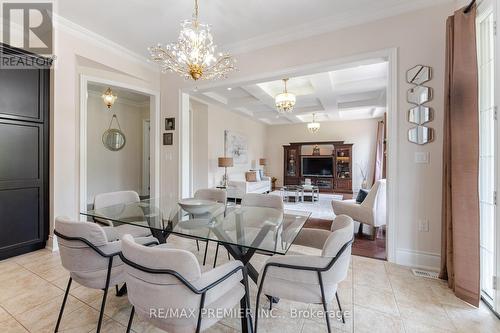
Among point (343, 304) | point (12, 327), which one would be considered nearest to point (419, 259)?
point (343, 304)

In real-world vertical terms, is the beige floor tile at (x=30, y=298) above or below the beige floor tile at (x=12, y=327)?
above

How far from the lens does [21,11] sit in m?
2.52

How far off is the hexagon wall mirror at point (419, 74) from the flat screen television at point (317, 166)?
19.7 ft

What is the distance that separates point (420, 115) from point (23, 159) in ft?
14.9

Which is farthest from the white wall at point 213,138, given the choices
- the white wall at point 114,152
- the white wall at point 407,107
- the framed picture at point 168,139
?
the white wall at point 407,107

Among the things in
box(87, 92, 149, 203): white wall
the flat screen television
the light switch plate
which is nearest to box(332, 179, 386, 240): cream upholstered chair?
the light switch plate

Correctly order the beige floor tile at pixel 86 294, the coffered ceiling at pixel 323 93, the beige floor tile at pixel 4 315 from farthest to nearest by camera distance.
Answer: the coffered ceiling at pixel 323 93, the beige floor tile at pixel 86 294, the beige floor tile at pixel 4 315

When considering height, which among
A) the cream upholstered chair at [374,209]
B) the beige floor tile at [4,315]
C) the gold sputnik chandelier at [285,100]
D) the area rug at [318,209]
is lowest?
the beige floor tile at [4,315]

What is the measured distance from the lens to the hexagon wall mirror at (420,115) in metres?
2.37

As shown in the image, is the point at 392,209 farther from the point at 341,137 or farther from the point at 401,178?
the point at 341,137

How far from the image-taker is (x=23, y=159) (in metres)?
2.70

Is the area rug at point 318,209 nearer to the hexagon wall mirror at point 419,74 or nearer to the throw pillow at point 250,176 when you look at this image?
the throw pillow at point 250,176

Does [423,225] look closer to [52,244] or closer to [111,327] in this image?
[111,327]

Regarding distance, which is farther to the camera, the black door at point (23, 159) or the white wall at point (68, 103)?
the white wall at point (68, 103)
